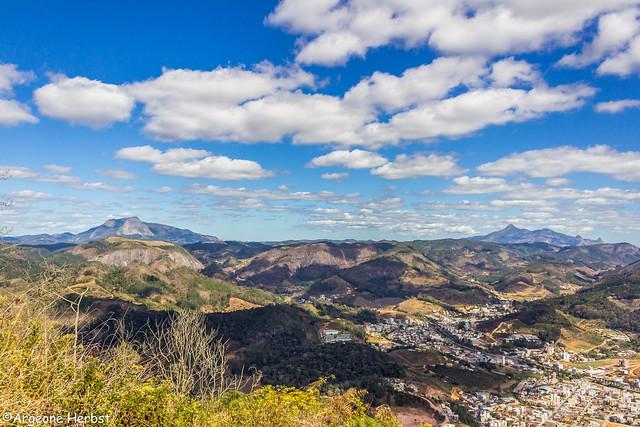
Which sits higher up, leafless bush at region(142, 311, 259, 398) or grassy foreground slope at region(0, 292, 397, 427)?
grassy foreground slope at region(0, 292, 397, 427)

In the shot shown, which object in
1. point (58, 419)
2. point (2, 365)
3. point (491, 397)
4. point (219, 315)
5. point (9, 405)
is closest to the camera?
point (9, 405)

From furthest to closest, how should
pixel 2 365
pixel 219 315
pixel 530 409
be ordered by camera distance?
pixel 219 315 → pixel 530 409 → pixel 2 365

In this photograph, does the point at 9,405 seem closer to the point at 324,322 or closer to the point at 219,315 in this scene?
the point at 219,315

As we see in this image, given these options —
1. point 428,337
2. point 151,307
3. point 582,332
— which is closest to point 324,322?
point 428,337

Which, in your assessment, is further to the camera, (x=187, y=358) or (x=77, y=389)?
(x=187, y=358)

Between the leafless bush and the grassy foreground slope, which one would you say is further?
the leafless bush

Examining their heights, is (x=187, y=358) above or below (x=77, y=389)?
below

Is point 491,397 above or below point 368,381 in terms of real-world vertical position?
below

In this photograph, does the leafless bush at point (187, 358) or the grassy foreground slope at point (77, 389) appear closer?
the grassy foreground slope at point (77, 389)

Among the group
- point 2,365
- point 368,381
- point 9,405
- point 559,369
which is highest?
point 2,365

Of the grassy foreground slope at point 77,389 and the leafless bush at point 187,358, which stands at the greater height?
the grassy foreground slope at point 77,389

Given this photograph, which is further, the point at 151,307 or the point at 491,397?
the point at 151,307
